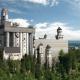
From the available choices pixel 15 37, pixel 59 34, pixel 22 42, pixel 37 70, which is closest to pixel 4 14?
pixel 15 37

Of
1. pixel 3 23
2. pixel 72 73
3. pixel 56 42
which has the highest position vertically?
pixel 3 23

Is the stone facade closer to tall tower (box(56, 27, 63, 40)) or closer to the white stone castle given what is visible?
the white stone castle

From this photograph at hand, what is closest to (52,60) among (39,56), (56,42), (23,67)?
(39,56)

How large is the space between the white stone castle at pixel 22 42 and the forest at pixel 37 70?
1357 millimetres

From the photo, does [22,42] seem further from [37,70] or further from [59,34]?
[37,70]

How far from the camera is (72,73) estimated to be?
22.0 m

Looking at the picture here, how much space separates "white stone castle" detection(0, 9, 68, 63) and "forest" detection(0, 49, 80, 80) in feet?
4.45

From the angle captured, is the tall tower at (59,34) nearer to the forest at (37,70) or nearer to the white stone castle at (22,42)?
the white stone castle at (22,42)

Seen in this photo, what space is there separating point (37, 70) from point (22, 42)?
832cm

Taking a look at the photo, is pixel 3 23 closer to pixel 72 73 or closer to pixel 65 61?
pixel 65 61

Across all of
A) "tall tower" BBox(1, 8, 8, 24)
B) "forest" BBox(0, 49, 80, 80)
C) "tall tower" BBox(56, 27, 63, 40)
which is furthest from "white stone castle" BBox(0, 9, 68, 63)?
"forest" BBox(0, 49, 80, 80)

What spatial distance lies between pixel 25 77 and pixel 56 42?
12224 mm

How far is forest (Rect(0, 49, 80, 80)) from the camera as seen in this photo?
60.1 feet

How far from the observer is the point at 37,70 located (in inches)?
792
